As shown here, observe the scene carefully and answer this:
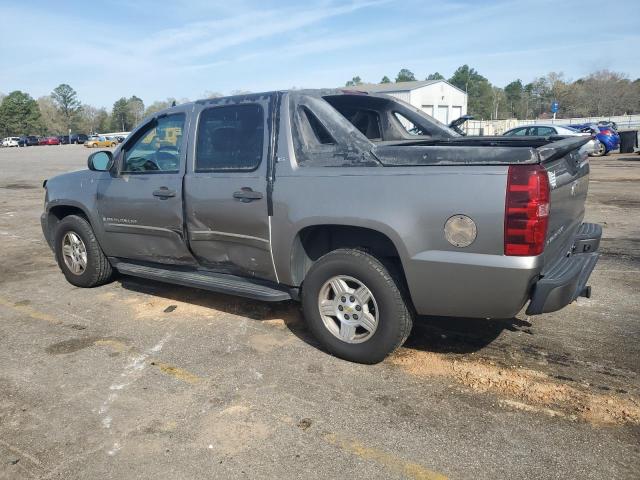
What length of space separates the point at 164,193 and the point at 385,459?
9.68 ft

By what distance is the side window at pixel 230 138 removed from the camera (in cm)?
416

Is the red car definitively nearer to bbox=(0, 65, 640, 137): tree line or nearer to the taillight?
bbox=(0, 65, 640, 137): tree line

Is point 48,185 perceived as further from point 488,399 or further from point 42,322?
point 488,399

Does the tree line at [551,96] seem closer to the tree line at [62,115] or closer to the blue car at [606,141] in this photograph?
the tree line at [62,115]

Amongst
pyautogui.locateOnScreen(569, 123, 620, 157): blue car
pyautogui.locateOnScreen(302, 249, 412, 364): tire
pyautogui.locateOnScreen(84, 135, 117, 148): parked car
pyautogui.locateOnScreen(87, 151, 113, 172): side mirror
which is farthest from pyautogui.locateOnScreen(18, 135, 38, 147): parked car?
pyautogui.locateOnScreen(302, 249, 412, 364): tire

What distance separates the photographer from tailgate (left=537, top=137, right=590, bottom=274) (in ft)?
10.6

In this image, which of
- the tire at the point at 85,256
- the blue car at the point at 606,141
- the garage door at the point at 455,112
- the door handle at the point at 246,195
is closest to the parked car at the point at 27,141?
the garage door at the point at 455,112

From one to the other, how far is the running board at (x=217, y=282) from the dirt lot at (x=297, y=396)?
0.37 m

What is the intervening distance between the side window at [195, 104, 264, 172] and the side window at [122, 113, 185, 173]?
0.29 metres

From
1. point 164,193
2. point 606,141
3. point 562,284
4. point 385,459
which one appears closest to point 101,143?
point 606,141

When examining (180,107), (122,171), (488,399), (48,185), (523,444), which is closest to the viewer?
(523,444)

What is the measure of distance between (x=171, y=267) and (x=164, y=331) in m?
0.67

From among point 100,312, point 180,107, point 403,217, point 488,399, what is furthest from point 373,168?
point 100,312

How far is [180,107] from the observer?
4746 mm
